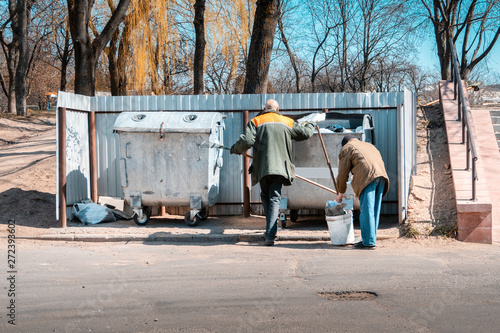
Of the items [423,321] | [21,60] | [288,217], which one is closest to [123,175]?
[288,217]

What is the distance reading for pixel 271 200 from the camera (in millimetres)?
6816

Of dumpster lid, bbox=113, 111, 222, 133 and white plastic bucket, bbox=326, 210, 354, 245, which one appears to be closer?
white plastic bucket, bbox=326, 210, 354, 245

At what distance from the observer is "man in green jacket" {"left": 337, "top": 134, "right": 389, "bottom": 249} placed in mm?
6387

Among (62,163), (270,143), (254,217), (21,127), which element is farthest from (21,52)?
(270,143)

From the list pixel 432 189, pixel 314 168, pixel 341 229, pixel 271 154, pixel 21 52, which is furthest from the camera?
pixel 21 52

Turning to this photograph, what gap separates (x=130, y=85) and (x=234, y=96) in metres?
5.95

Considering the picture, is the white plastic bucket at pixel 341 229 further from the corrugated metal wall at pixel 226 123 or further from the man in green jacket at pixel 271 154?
the corrugated metal wall at pixel 226 123

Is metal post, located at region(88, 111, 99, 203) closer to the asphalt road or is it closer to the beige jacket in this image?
the asphalt road

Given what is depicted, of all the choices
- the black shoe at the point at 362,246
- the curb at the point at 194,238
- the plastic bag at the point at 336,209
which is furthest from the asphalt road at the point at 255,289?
the curb at the point at 194,238

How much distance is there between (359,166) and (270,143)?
1.15 m

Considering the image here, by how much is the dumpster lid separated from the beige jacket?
235 cm

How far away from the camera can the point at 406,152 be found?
7605 mm

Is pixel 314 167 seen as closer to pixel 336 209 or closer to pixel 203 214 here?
pixel 336 209

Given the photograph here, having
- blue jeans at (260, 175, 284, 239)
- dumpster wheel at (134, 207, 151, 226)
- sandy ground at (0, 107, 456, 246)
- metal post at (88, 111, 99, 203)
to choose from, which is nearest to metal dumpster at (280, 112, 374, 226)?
sandy ground at (0, 107, 456, 246)
